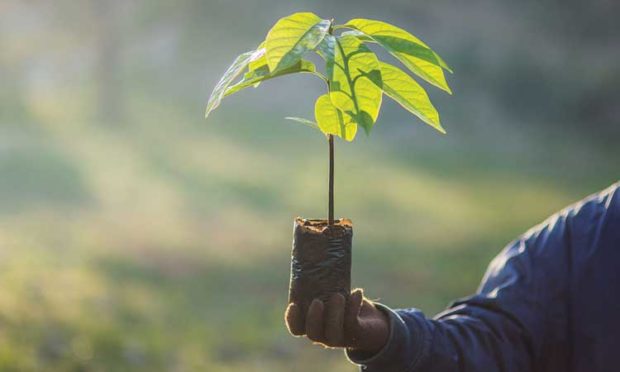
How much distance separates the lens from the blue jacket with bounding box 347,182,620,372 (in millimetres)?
1574

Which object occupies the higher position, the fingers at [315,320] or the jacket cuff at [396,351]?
the fingers at [315,320]

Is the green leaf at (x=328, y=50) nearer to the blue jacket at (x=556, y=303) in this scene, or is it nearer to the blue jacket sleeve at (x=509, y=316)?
the blue jacket sleeve at (x=509, y=316)

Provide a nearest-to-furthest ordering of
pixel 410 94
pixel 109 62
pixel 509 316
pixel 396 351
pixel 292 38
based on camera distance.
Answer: pixel 292 38, pixel 410 94, pixel 396 351, pixel 509 316, pixel 109 62

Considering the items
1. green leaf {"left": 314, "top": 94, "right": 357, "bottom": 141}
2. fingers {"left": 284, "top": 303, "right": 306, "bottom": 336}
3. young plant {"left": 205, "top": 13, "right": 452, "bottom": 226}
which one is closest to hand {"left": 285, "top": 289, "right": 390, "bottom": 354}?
fingers {"left": 284, "top": 303, "right": 306, "bottom": 336}

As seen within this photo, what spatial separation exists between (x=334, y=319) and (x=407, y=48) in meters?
0.38

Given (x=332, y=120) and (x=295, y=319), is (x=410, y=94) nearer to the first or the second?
(x=332, y=120)

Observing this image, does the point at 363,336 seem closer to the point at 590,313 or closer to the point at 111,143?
the point at 590,313

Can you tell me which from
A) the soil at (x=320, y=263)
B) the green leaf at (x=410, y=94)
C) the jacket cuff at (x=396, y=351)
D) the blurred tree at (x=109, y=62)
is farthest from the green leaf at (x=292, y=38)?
the blurred tree at (x=109, y=62)

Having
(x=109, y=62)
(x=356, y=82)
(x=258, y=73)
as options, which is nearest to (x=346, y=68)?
(x=356, y=82)

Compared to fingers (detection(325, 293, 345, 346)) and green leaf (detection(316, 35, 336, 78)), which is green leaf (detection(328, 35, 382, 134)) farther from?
fingers (detection(325, 293, 345, 346))

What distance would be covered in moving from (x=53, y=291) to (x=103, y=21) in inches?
94.9

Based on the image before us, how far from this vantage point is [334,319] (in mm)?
1221

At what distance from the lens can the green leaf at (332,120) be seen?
47.5 inches

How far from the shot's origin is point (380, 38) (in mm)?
1223
